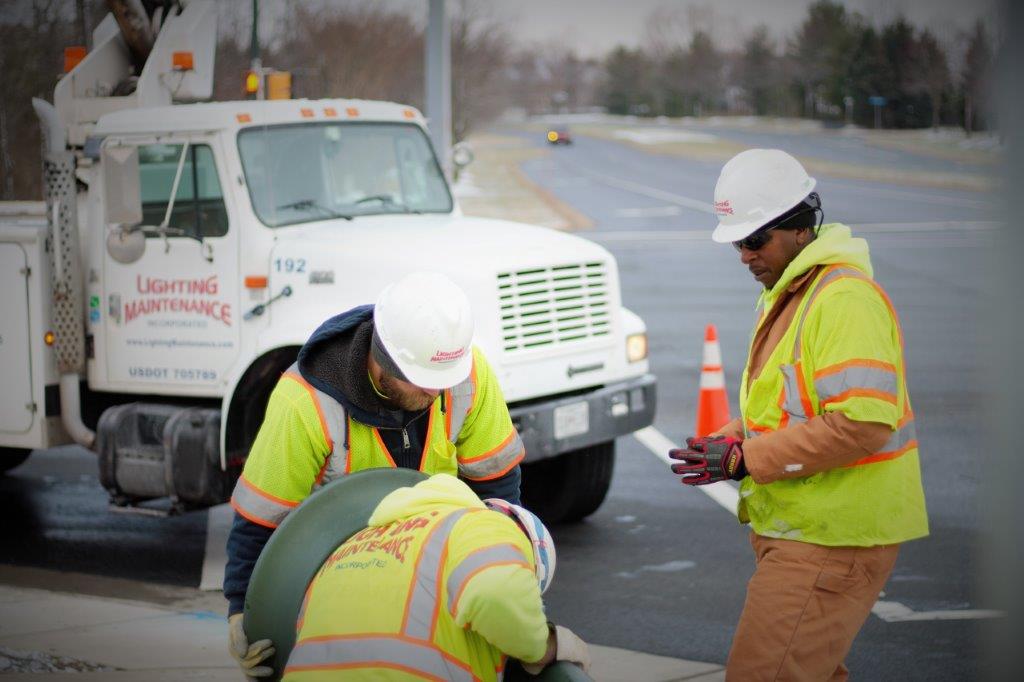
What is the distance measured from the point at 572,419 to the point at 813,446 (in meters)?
3.82

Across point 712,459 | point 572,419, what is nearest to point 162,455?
point 572,419

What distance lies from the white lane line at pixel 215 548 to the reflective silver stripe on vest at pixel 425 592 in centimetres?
433

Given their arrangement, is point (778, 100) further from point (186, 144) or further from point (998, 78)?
point (998, 78)

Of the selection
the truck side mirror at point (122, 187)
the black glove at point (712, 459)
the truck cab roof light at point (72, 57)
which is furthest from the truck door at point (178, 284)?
the black glove at point (712, 459)

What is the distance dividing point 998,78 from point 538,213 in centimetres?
3136

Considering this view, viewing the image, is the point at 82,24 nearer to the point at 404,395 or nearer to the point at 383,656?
the point at 404,395

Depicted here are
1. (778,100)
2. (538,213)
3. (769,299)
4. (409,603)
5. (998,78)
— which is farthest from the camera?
(778,100)

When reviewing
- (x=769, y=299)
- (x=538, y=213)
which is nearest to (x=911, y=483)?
(x=769, y=299)

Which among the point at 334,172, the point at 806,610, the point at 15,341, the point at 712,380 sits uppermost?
the point at 334,172

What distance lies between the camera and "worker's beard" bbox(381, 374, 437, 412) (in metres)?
3.38

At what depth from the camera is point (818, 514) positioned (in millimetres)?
3570

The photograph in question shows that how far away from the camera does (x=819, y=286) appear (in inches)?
142

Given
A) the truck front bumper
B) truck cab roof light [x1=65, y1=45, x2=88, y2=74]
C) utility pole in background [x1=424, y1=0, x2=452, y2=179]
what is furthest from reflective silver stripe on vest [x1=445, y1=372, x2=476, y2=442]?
utility pole in background [x1=424, y1=0, x2=452, y2=179]

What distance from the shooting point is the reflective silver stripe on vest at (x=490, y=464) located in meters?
3.78
